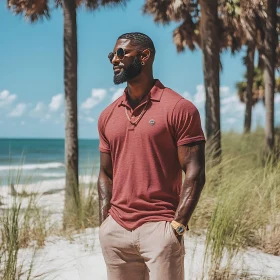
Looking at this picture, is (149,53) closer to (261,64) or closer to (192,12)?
(192,12)

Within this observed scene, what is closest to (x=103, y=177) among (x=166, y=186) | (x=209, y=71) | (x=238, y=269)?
(x=166, y=186)

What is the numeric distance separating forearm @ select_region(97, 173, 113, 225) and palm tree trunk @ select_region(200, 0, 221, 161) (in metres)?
8.08

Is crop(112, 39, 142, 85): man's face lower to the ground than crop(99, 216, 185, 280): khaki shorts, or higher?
higher

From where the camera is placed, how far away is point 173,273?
2625mm

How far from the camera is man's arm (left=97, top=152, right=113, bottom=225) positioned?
2.90 metres

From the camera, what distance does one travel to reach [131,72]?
2701 millimetres

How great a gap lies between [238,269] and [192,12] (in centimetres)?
1080

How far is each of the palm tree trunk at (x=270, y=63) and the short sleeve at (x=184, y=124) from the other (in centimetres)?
1076

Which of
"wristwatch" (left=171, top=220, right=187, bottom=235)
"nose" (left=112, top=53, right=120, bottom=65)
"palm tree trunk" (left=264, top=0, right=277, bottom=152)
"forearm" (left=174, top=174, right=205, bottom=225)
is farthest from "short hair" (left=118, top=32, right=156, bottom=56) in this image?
"palm tree trunk" (left=264, top=0, right=277, bottom=152)

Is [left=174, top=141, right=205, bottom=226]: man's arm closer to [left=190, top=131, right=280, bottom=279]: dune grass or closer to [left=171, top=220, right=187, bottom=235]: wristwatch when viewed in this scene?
[left=171, top=220, right=187, bottom=235]: wristwatch

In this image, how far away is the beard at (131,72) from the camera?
8.84 feet

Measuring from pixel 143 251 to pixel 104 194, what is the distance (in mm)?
470

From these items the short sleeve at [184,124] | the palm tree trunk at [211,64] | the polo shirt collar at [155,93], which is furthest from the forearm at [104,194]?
the palm tree trunk at [211,64]

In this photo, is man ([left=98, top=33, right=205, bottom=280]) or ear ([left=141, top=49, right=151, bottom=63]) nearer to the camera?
man ([left=98, top=33, right=205, bottom=280])
